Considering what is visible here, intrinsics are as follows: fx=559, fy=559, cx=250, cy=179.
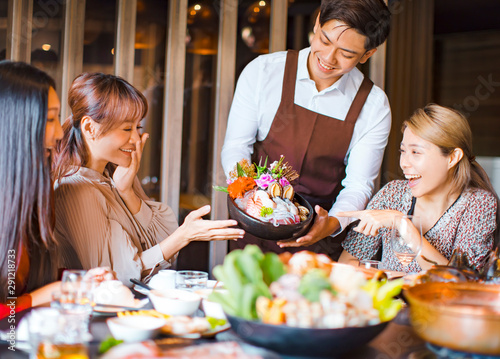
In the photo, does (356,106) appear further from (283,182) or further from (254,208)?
(254,208)

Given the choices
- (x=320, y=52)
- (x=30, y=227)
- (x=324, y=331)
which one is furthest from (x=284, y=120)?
(x=324, y=331)

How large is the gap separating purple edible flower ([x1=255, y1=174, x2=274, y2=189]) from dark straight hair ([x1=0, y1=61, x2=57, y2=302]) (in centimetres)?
71

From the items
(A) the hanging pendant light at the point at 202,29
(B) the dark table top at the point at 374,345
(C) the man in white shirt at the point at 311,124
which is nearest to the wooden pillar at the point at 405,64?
(A) the hanging pendant light at the point at 202,29

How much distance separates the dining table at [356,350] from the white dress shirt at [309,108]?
138 centimetres

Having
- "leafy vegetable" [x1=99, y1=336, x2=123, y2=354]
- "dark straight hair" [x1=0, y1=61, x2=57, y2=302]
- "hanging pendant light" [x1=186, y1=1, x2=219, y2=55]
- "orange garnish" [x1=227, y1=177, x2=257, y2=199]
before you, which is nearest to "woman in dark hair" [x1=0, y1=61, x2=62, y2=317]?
"dark straight hair" [x1=0, y1=61, x2=57, y2=302]

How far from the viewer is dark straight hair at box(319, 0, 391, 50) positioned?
222 centimetres

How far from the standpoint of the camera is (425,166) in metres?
2.28

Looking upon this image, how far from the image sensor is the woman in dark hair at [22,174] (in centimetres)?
136

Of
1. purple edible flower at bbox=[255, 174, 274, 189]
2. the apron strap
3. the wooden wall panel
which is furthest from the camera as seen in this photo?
the wooden wall panel

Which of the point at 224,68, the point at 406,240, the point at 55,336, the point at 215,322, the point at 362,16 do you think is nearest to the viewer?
the point at 55,336

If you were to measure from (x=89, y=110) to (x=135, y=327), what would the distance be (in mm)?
1076

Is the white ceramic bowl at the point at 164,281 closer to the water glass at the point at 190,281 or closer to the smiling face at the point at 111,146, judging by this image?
the water glass at the point at 190,281

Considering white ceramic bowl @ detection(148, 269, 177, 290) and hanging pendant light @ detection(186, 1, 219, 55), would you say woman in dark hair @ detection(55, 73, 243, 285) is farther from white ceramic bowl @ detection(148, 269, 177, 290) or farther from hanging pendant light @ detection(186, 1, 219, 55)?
hanging pendant light @ detection(186, 1, 219, 55)

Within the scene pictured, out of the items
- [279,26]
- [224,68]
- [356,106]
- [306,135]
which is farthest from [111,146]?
[279,26]
